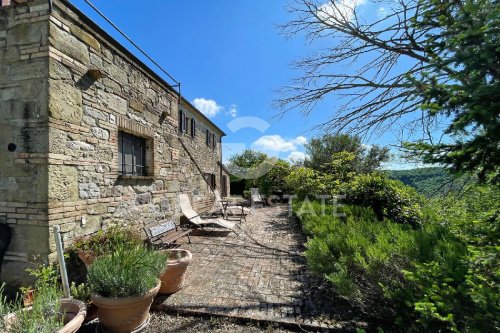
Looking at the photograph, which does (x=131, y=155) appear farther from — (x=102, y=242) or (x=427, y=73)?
(x=427, y=73)

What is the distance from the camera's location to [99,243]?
3588 millimetres

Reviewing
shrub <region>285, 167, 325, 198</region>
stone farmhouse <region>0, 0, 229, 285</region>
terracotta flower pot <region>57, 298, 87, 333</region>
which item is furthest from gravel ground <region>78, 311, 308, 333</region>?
shrub <region>285, 167, 325, 198</region>

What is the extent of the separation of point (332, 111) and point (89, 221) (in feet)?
16.2

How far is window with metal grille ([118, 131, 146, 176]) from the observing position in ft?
15.7

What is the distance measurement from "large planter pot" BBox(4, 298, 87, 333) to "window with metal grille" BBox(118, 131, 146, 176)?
2.68 m

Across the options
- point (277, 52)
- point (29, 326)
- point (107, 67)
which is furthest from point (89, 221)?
point (277, 52)

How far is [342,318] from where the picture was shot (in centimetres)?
287

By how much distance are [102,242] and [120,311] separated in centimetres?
147

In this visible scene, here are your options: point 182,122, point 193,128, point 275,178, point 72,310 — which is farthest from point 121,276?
point 275,178

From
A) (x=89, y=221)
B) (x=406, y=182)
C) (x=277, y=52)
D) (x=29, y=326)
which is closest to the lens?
(x=29, y=326)

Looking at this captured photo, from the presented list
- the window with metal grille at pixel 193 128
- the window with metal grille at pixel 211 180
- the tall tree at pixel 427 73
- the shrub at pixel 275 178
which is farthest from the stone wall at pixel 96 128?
the shrub at pixel 275 178

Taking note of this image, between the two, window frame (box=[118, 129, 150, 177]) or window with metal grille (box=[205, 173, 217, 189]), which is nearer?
window frame (box=[118, 129, 150, 177])

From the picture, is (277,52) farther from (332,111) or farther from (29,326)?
(29,326)

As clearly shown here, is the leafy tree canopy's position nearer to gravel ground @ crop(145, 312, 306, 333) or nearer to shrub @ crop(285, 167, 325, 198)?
shrub @ crop(285, 167, 325, 198)
